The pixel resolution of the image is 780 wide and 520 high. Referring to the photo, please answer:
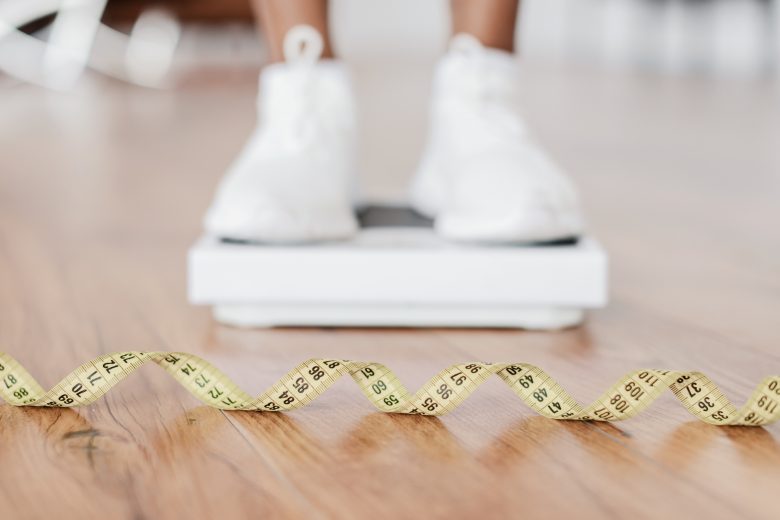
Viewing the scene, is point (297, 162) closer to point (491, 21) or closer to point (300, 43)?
point (300, 43)

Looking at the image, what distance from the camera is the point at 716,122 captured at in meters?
3.11

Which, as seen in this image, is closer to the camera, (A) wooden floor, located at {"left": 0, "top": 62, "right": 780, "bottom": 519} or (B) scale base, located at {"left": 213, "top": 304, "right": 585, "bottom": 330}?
(A) wooden floor, located at {"left": 0, "top": 62, "right": 780, "bottom": 519}

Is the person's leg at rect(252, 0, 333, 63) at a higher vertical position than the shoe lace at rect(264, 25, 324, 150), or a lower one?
higher

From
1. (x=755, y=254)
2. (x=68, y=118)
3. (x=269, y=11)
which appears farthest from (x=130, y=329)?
(x=68, y=118)

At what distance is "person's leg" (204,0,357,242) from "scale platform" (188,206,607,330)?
0.11 ft

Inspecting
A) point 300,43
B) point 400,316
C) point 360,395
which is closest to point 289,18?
point 300,43

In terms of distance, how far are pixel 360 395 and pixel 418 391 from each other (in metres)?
0.06

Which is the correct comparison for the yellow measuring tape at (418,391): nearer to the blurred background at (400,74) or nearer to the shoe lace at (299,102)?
the shoe lace at (299,102)

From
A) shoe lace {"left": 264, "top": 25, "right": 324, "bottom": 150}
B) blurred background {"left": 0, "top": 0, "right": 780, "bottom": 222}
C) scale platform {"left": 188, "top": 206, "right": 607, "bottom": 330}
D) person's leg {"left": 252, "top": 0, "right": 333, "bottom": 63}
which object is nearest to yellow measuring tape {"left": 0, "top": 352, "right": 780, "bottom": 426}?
scale platform {"left": 188, "top": 206, "right": 607, "bottom": 330}

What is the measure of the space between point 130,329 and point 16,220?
0.66 m

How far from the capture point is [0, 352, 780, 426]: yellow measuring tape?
0.74m

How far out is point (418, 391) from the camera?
76 cm

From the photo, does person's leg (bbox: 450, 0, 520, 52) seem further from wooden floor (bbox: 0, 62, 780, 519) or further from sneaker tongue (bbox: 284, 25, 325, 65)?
wooden floor (bbox: 0, 62, 780, 519)

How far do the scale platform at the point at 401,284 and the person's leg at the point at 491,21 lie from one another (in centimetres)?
30
